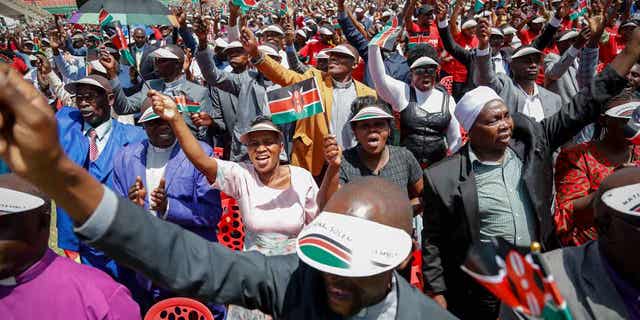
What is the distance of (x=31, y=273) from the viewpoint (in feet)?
6.15

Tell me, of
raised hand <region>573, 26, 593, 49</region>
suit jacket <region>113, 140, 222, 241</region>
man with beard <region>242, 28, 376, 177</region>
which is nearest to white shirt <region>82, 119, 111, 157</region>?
suit jacket <region>113, 140, 222, 241</region>

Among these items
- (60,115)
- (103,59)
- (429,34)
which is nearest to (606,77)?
(60,115)

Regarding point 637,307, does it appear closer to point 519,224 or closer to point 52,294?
point 519,224

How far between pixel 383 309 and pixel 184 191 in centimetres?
212

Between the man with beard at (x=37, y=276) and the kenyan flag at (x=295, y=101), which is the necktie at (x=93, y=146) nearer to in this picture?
the kenyan flag at (x=295, y=101)

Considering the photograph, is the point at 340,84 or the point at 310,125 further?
the point at 340,84

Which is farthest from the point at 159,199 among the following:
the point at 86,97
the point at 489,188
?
the point at 489,188

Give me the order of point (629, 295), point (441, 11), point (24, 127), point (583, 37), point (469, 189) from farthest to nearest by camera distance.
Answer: point (441, 11) < point (583, 37) < point (469, 189) < point (629, 295) < point (24, 127)

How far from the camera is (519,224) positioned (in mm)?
2635

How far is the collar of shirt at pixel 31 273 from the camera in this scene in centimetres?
184

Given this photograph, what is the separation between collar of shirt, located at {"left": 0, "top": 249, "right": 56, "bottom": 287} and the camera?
6.02ft

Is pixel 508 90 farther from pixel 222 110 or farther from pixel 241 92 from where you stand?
pixel 222 110

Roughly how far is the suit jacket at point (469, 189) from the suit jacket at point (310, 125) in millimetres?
1790

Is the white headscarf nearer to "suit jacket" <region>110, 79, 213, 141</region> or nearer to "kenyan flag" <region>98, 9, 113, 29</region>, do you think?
"suit jacket" <region>110, 79, 213, 141</region>
